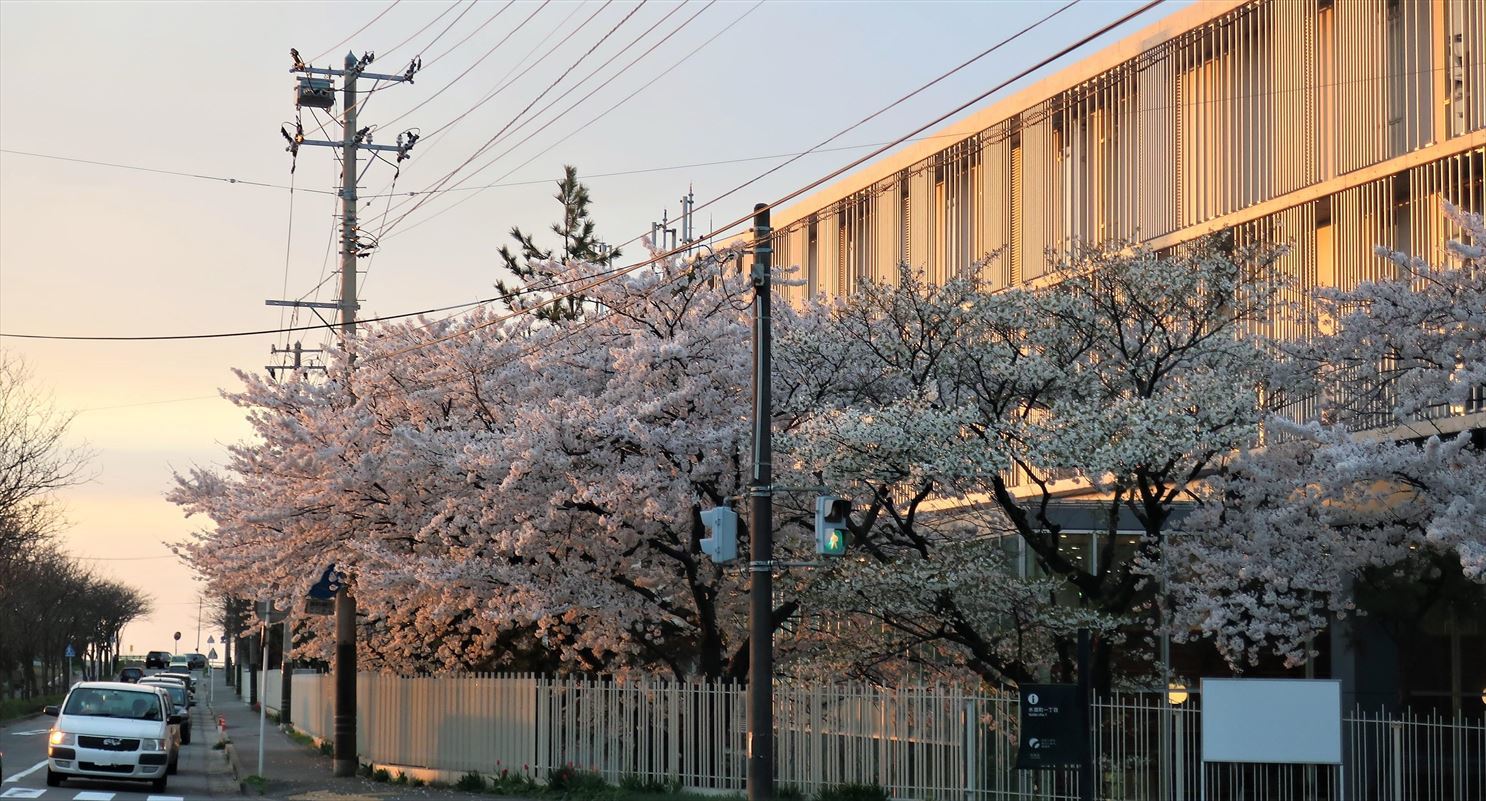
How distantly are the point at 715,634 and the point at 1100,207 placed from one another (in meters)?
12.5

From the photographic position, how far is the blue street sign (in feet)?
86.0

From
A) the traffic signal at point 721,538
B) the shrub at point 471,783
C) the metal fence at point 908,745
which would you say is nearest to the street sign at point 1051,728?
the metal fence at point 908,745

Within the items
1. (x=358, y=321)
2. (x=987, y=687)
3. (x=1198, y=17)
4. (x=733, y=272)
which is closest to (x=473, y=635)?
(x=358, y=321)

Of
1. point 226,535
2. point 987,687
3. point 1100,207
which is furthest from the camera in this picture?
point 1100,207

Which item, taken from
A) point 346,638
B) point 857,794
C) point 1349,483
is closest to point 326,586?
point 346,638

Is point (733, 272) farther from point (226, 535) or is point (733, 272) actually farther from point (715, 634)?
point (226, 535)

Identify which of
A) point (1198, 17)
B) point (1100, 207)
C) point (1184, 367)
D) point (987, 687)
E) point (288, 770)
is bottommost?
point (288, 770)

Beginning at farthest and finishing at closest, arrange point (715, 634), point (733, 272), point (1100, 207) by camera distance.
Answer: point (1100, 207), point (733, 272), point (715, 634)

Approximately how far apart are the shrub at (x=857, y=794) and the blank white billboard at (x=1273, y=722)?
17.6 ft

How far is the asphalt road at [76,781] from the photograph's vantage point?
23.2m

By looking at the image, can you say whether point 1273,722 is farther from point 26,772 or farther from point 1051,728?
point 26,772

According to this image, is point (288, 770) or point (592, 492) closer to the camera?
point (592, 492)

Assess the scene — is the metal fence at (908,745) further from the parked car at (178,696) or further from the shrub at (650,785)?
the parked car at (178,696)

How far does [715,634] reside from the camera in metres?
24.1
